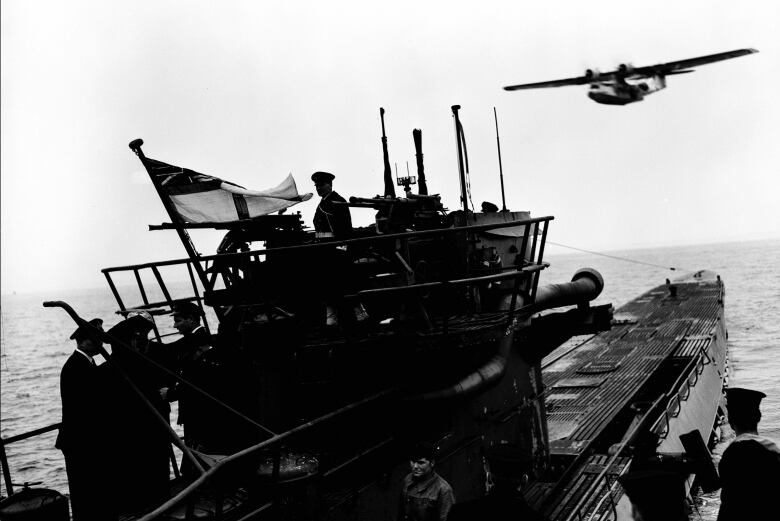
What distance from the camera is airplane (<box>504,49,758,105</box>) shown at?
7664 millimetres

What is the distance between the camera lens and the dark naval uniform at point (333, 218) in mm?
6980

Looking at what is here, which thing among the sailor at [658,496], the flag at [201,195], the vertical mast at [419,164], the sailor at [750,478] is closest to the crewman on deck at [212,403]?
the flag at [201,195]

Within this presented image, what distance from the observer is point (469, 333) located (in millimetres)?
6656

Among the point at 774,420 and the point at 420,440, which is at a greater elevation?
the point at 420,440

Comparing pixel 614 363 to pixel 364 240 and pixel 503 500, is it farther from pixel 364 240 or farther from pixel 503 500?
pixel 503 500

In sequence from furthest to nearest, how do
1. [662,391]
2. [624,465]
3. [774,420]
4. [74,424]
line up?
1. [774,420]
2. [662,391]
3. [624,465]
4. [74,424]

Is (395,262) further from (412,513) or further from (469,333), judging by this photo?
(412,513)

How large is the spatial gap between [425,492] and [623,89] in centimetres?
566

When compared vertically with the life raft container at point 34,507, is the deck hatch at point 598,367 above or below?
below

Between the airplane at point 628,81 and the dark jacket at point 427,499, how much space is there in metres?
4.98

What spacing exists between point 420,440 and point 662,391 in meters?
12.1

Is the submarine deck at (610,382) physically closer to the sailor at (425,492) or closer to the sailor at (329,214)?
the sailor at (425,492)

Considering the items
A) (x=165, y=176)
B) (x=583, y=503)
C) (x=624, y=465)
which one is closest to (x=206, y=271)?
(x=165, y=176)

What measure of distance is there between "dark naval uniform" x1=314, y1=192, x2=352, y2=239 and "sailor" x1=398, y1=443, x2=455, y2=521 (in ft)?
8.37
